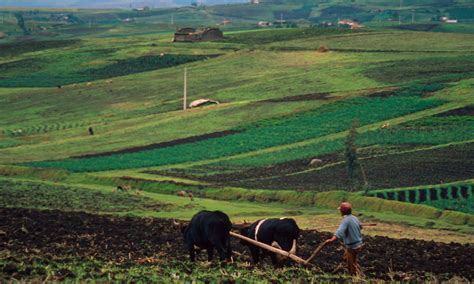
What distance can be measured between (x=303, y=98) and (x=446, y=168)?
127 ft

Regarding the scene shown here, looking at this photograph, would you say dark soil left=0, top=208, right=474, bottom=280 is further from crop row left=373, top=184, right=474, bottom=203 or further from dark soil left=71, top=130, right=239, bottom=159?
dark soil left=71, top=130, right=239, bottom=159

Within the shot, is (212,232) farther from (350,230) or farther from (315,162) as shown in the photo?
(315,162)

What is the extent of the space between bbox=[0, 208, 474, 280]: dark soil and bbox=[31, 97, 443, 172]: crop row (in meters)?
28.3

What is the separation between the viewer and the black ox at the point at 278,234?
2525 centimetres

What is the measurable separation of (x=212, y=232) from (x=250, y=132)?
55.1m

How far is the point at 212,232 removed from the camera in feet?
85.0

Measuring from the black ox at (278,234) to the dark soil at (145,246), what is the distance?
3.39ft

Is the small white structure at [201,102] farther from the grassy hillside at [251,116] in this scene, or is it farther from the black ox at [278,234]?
the black ox at [278,234]

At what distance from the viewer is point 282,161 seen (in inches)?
2638

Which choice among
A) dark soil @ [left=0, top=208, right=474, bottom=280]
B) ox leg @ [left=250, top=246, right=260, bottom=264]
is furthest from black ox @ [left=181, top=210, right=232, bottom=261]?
dark soil @ [left=0, top=208, right=474, bottom=280]

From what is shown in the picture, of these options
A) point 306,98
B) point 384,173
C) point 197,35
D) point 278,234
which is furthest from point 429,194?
point 197,35

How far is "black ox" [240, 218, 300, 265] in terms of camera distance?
25.2m

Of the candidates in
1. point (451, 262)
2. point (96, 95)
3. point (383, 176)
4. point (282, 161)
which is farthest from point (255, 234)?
point (96, 95)

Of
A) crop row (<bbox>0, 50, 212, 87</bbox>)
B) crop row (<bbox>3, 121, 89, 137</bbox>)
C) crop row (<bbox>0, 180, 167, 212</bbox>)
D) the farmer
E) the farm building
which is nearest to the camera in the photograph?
the farmer
